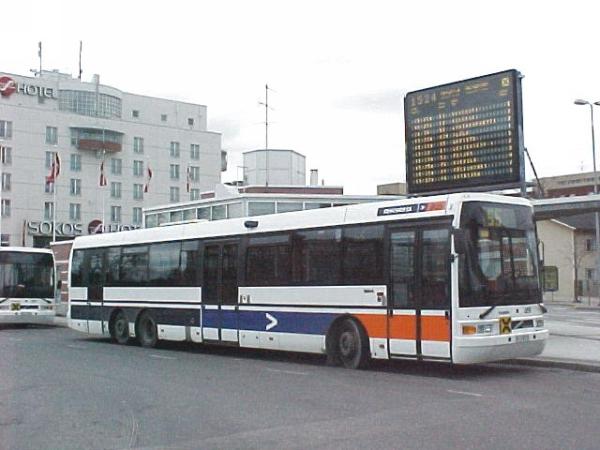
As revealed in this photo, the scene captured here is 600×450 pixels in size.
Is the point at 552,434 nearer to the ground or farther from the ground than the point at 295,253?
nearer to the ground

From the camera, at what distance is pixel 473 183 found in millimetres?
19906

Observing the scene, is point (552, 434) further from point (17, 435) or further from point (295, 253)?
point (295, 253)

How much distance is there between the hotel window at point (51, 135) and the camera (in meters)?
Answer: 85.8

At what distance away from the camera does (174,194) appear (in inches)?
3755

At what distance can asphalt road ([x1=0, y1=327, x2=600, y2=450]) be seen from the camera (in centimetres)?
864

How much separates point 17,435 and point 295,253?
8137 millimetres

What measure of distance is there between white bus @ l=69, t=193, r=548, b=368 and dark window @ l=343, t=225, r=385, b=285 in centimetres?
2

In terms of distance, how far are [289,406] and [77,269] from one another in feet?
47.1

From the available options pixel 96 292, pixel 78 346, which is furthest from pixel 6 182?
pixel 78 346

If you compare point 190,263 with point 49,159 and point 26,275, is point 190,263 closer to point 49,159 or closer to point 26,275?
point 26,275

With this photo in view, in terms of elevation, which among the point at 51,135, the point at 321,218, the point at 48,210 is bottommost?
the point at 321,218

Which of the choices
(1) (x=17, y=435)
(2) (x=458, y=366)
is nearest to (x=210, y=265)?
(2) (x=458, y=366)

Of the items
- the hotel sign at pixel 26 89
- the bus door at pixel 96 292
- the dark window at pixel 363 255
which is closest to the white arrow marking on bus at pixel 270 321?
the dark window at pixel 363 255

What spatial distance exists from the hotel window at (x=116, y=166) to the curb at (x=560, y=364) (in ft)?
261
